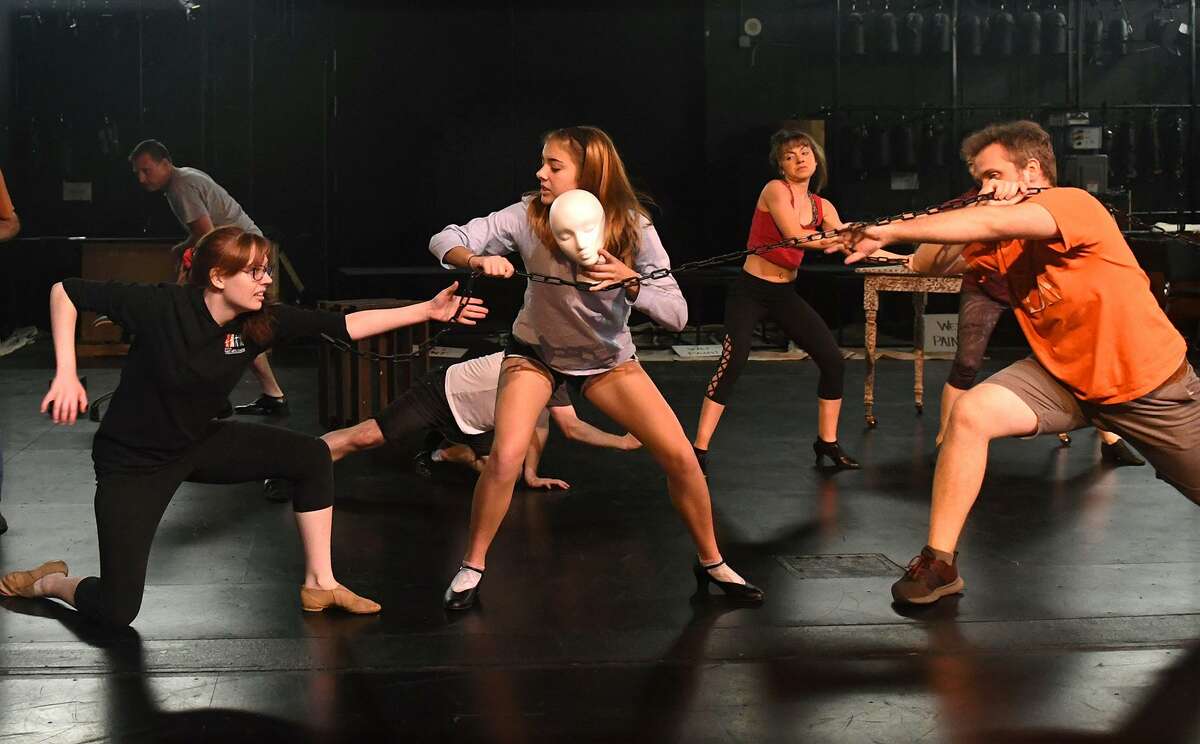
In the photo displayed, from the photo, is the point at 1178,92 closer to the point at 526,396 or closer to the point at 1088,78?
the point at 1088,78

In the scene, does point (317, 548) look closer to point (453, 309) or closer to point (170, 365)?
point (170, 365)

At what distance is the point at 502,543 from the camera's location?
16.2 feet

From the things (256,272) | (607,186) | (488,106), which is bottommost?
(256,272)

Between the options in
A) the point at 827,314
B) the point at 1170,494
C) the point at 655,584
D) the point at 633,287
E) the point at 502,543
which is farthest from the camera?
the point at 827,314

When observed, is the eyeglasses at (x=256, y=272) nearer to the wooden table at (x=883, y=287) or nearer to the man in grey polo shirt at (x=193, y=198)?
the wooden table at (x=883, y=287)

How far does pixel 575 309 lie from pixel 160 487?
1207 millimetres

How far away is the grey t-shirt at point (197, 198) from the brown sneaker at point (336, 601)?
4.56 meters

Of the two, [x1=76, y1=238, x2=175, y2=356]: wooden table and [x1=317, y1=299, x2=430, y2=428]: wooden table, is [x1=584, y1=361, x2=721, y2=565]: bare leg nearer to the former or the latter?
[x1=317, y1=299, x2=430, y2=428]: wooden table

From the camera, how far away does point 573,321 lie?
3.98 metres

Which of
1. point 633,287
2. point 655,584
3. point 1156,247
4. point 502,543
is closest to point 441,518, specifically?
point 502,543

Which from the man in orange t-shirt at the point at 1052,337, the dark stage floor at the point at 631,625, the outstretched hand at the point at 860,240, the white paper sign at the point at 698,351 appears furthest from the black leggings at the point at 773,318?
the white paper sign at the point at 698,351

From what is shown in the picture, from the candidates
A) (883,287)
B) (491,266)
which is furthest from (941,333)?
(491,266)

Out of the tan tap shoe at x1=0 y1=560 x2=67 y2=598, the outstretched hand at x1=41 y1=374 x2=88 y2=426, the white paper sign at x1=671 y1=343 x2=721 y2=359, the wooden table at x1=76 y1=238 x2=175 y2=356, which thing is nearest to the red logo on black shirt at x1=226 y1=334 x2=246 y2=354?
the outstretched hand at x1=41 y1=374 x2=88 y2=426

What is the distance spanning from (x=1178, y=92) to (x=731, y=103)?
13.2ft
